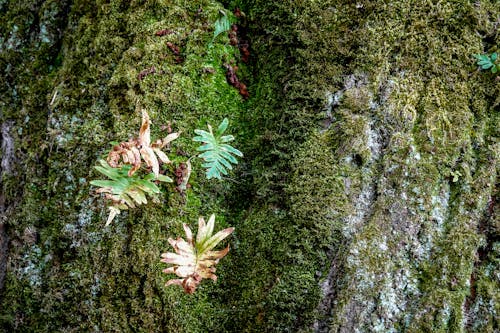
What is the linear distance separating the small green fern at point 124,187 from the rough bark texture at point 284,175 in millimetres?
186

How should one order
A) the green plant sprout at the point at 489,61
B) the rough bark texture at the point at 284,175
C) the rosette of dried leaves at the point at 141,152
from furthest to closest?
the green plant sprout at the point at 489,61, the rosette of dried leaves at the point at 141,152, the rough bark texture at the point at 284,175

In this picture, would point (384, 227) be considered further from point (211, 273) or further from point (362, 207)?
point (211, 273)

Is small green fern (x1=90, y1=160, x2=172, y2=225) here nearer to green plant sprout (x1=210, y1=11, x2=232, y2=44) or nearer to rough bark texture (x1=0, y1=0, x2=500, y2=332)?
rough bark texture (x1=0, y1=0, x2=500, y2=332)

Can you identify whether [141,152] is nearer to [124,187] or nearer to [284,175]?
[124,187]

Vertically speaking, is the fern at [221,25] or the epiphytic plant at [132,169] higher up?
the fern at [221,25]

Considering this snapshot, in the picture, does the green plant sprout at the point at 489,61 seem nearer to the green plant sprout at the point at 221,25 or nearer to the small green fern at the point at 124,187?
the green plant sprout at the point at 221,25

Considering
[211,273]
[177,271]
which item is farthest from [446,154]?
[177,271]

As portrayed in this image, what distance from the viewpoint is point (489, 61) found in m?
2.52

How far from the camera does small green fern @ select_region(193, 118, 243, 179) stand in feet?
8.35

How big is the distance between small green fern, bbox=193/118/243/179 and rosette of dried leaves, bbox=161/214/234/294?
1.13ft

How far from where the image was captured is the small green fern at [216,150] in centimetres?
254

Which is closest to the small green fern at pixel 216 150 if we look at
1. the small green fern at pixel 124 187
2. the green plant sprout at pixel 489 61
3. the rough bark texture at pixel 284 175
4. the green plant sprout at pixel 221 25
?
the rough bark texture at pixel 284 175

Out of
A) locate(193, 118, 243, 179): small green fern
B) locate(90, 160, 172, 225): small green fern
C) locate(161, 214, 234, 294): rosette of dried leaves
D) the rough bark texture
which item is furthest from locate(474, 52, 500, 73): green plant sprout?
locate(90, 160, 172, 225): small green fern

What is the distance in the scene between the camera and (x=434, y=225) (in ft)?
7.62
